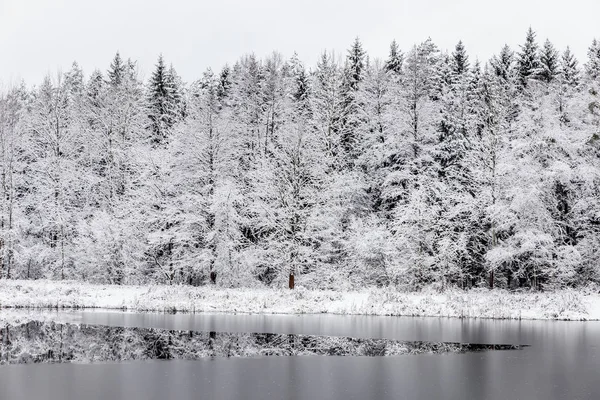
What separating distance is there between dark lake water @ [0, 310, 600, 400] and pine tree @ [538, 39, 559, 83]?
75.0 ft

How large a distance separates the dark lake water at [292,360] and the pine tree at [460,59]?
22.6 m

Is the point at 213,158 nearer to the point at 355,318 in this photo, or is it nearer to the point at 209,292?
the point at 209,292

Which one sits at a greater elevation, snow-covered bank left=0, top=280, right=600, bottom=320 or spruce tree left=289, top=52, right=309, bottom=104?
spruce tree left=289, top=52, right=309, bottom=104

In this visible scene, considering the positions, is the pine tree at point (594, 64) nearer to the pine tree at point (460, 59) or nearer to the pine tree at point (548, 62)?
the pine tree at point (548, 62)

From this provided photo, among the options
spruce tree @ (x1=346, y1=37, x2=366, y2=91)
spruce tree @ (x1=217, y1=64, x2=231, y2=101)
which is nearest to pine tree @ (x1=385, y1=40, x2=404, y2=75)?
spruce tree @ (x1=346, y1=37, x2=366, y2=91)

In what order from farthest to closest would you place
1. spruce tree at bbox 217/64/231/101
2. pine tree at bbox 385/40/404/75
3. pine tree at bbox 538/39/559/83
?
spruce tree at bbox 217/64/231/101
pine tree at bbox 385/40/404/75
pine tree at bbox 538/39/559/83

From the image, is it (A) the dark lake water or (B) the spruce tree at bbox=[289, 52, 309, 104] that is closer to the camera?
(A) the dark lake water

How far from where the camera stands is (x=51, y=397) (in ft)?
37.9

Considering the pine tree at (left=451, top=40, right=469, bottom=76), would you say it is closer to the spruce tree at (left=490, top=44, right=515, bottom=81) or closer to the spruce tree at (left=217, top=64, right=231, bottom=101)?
the spruce tree at (left=490, top=44, right=515, bottom=81)

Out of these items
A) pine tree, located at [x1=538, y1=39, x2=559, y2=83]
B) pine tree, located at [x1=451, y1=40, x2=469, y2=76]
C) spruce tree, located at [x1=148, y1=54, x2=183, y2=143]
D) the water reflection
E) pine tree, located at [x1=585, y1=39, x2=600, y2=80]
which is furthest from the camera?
spruce tree, located at [x1=148, y1=54, x2=183, y2=143]

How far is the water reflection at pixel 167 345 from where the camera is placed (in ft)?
54.5

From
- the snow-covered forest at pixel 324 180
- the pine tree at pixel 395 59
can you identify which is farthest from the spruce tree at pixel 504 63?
the pine tree at pixel 395 59

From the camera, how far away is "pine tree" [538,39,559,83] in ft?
138

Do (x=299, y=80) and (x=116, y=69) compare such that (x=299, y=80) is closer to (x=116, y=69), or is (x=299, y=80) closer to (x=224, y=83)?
(x=224, y=83)
